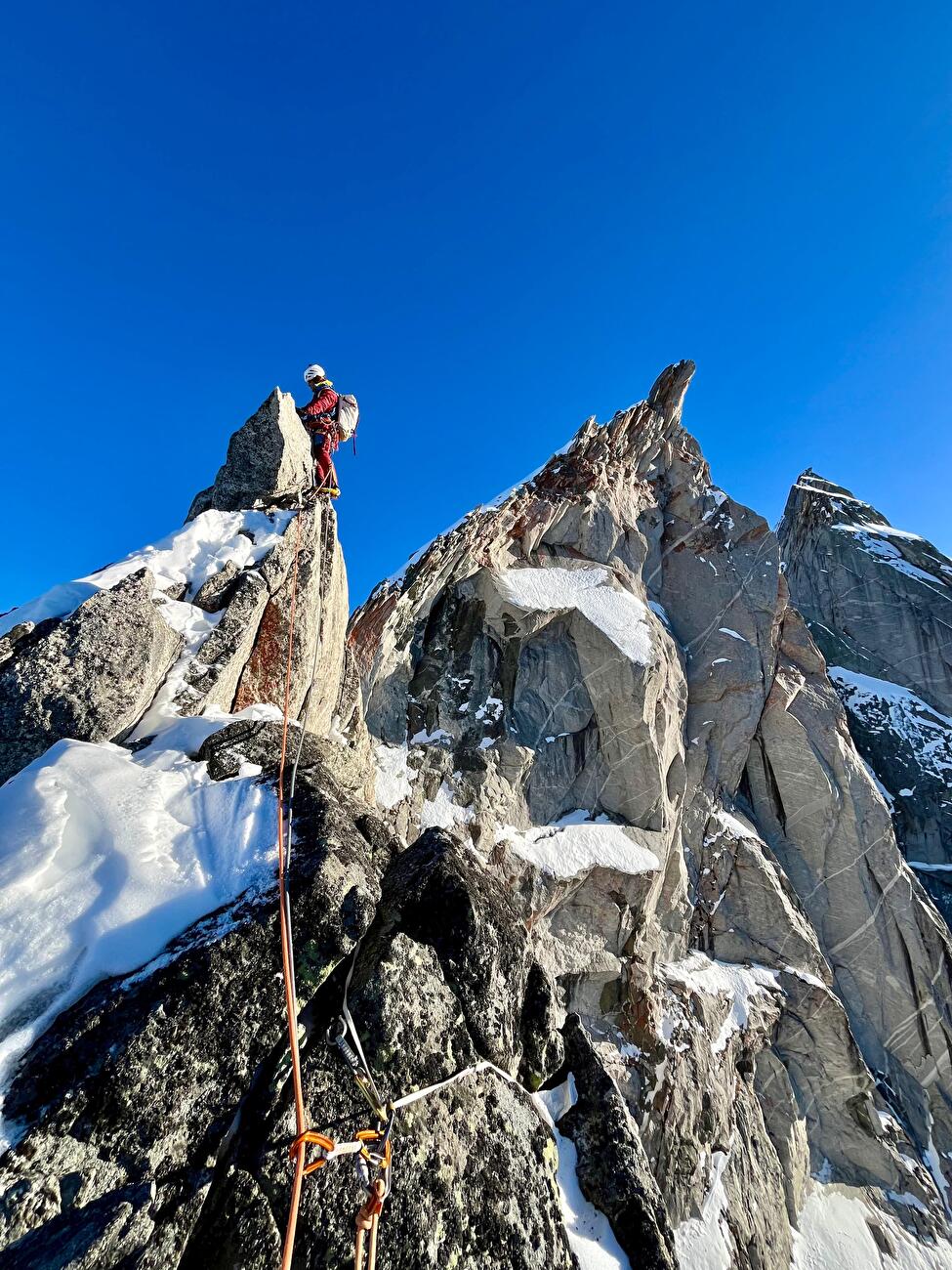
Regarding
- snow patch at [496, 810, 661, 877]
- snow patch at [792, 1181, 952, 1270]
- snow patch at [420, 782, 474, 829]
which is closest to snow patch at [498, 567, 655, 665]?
snow patch at [496, 810, 661, 877]

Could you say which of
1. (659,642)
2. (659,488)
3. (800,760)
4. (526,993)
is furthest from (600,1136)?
(659,488)

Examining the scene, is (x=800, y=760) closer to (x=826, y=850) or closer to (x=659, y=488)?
(x=826, y=850)

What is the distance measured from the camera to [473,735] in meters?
18.8

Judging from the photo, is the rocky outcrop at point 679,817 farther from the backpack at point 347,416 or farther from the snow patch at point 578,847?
the backpack at point 347,416

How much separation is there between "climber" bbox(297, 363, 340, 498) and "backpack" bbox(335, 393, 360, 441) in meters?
0.10

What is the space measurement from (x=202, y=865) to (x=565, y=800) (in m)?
16.4

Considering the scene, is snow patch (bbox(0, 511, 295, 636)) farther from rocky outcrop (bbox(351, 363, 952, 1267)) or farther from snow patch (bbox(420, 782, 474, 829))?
snow patch (bbox(420, 782, 474, 829))

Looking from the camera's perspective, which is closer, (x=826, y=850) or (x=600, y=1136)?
(x=600, y=1136)

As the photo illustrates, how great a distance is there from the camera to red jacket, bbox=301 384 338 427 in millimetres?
12781

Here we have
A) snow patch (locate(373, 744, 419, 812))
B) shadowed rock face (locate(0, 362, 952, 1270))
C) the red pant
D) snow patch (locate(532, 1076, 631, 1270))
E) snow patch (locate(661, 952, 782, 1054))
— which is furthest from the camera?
snow patch (locate(661, 952, 782, 1054))

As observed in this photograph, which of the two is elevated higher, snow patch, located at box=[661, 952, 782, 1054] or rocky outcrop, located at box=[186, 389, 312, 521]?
rocky outcrop, located at box=[186, 389, 312, 521]

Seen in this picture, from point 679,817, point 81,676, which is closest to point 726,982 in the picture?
point 679,817

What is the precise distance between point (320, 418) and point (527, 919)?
1380 cm

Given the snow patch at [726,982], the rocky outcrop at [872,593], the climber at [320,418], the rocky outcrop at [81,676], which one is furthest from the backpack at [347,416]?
the rocky outcrop at [872,593]
